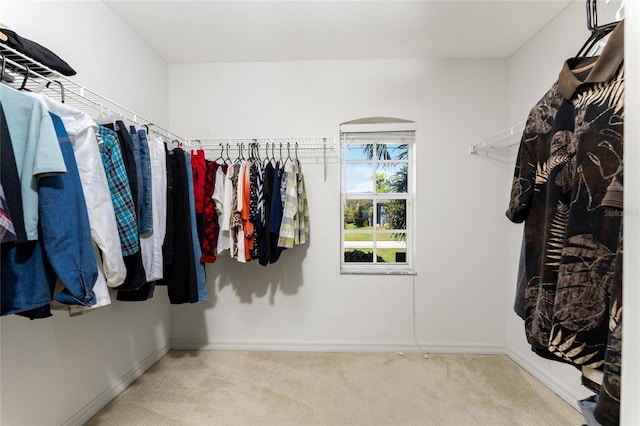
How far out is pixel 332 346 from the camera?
241cm

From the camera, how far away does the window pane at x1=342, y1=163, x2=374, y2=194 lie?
2.58 metres

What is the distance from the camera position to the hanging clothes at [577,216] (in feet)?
2.19

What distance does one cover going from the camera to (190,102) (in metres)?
2.47

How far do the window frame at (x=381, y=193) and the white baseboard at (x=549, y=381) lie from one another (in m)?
1.02

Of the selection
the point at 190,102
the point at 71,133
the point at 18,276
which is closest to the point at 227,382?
the point at 18,276

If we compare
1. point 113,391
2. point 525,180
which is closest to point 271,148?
point 525,180

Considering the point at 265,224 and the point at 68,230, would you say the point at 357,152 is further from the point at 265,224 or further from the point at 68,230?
the point at 68,230

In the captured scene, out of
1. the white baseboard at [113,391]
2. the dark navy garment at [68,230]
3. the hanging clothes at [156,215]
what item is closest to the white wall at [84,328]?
the white baseboard at [113,391]

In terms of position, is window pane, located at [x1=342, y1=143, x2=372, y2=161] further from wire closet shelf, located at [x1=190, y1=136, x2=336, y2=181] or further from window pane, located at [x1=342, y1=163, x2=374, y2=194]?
wire closet shelf, located at [x1=190, y1=136, x2=336, y2=181]

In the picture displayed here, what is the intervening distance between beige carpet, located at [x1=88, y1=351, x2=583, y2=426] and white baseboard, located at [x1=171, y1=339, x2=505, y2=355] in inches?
2.5

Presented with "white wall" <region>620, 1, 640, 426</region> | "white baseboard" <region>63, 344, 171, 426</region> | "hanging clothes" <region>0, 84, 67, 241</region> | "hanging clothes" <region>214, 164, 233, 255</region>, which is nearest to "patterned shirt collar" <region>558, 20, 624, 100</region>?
"white wall" <region>620, 1, 640, 426</region>

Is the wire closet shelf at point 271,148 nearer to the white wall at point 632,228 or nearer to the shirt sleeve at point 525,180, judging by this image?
the shirt sleeve at point 525,180

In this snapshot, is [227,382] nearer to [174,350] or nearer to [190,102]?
[174,350]

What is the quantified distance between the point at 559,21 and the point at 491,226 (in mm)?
1505
